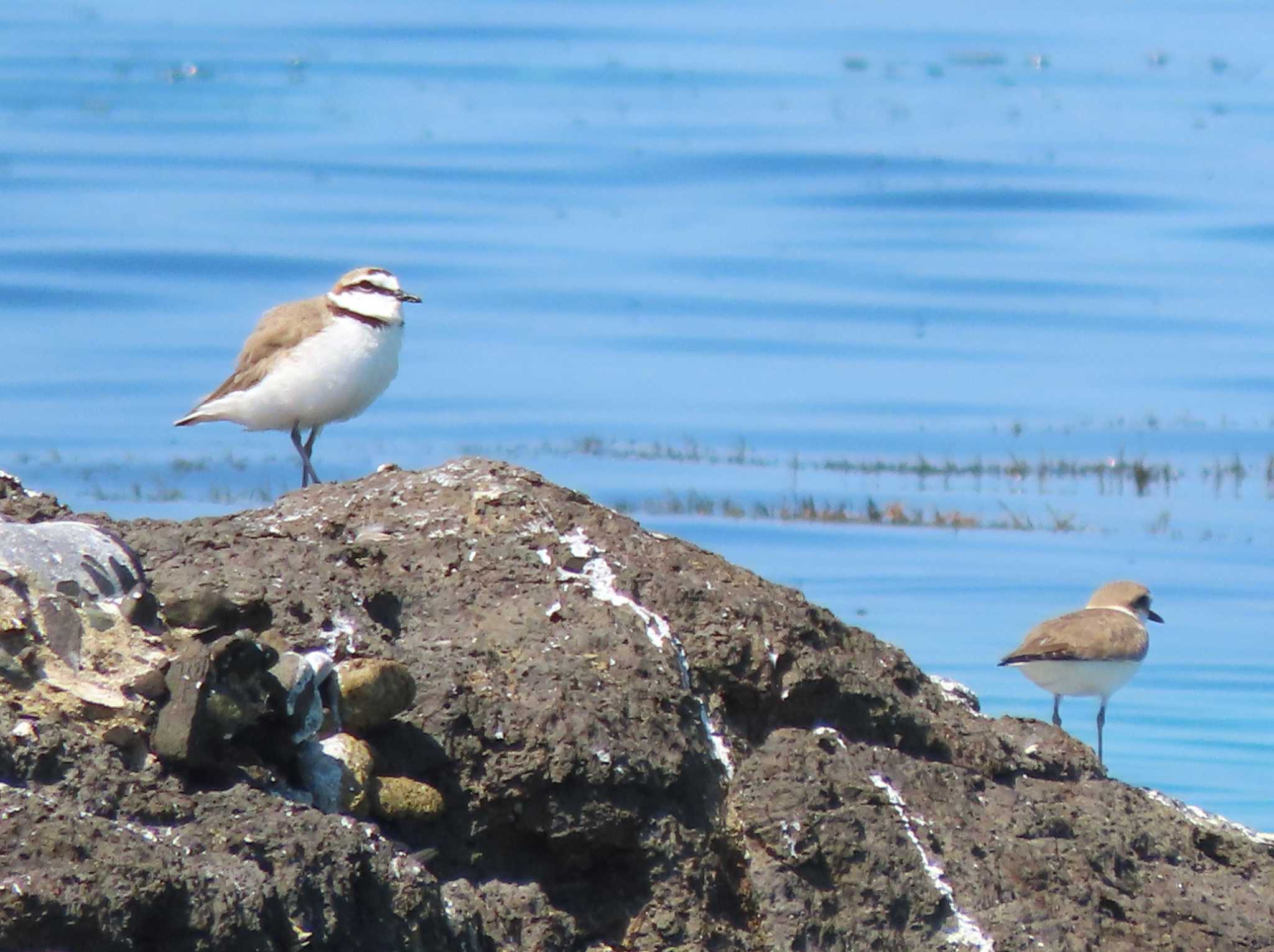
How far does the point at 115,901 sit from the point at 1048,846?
251 centimetres

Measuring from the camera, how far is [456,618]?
5.83 metres

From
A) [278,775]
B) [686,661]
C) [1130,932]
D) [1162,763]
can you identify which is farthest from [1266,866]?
[1162,763]

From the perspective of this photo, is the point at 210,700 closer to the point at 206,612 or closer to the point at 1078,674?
the point at 206,612

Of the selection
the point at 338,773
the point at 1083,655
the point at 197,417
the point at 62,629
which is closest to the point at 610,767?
the point at 338,773

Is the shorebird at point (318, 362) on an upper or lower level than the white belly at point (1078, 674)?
upper

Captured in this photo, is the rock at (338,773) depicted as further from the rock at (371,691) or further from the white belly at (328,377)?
the white belly at (328,377)

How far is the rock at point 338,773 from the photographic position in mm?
5172

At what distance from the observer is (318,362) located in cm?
1087

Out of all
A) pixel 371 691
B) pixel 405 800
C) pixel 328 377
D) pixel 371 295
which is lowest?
pixel 405 800

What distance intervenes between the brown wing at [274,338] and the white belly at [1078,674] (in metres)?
3.62

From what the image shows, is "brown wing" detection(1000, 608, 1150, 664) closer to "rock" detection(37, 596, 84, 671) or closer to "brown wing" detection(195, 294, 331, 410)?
"brown wing" detection(195, 294, 331, 410)

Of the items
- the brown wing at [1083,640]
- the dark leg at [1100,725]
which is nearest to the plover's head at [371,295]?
the brown wing at [1083,640]

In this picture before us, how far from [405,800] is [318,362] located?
567 centimetres

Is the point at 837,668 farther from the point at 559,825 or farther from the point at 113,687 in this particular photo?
the point at 113,687
